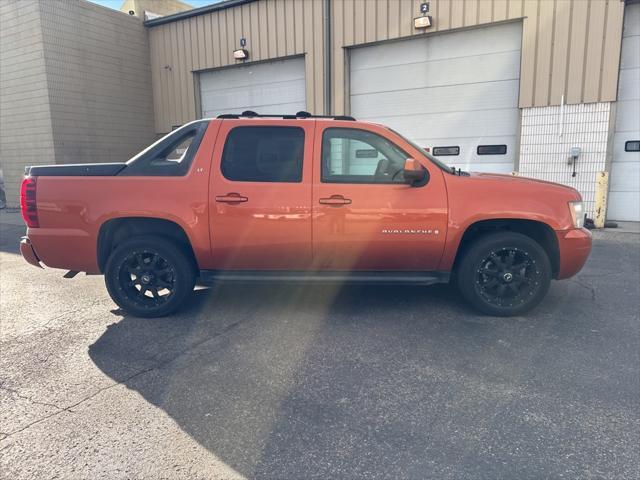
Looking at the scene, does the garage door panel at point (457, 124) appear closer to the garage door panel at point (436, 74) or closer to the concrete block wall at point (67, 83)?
the garage door panel at point (436, 74)

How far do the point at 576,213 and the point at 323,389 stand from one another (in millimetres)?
2974

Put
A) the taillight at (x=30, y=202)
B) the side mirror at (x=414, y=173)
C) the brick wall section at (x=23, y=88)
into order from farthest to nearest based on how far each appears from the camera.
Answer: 1. the brick wall section at (x=23, y=88)
2. the taillight at (x=30, y=202)
3. the side mirror at (x=414, y=173)

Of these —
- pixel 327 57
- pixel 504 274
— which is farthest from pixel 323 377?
pixel 327 57

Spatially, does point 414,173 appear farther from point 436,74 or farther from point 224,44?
point 224,44

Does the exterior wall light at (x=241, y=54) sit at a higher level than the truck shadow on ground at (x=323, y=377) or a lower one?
higher

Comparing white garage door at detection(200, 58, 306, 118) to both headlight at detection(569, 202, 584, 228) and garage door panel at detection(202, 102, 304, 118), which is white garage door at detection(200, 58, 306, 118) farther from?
headlight at detection(569, 202, 584, 228)

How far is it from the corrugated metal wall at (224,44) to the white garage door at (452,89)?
47.9 inches

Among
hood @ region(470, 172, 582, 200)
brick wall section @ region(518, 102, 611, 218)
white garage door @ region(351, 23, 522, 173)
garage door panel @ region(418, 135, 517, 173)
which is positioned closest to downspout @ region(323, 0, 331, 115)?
white garage door @ region(351, 23, 522, 173)

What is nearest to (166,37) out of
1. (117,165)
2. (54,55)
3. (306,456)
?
(54,55)

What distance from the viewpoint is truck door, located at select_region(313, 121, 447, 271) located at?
424 centimetres

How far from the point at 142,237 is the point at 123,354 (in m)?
1.20

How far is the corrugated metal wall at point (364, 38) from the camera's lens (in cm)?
880

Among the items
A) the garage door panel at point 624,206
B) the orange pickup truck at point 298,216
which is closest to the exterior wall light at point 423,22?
the garage door panel at point 624,206

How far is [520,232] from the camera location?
455 cm
